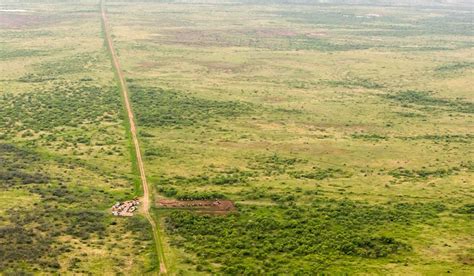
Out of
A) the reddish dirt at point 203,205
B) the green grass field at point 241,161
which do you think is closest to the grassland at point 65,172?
the green grass field at point 241,161

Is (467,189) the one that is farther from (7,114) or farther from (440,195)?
(7,114)

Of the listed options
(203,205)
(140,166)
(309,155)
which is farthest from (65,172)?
(309,155)

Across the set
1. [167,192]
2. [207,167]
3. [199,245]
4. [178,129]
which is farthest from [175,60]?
[199,245]

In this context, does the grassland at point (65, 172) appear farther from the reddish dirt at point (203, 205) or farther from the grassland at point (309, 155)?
the reddish dirt at point (203, 205)

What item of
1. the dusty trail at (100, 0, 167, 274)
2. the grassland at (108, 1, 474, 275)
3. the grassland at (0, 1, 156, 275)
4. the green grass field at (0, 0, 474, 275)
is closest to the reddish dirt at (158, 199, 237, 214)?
the grassland at (108, 1, 474, 275)

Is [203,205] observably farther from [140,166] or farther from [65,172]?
[65,172]

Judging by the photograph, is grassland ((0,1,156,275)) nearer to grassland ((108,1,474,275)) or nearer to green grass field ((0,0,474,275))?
green grass field ((0,0,474,275))

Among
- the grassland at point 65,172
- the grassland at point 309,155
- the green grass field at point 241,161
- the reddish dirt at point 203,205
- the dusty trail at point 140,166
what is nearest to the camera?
the grassland at point 65,172
